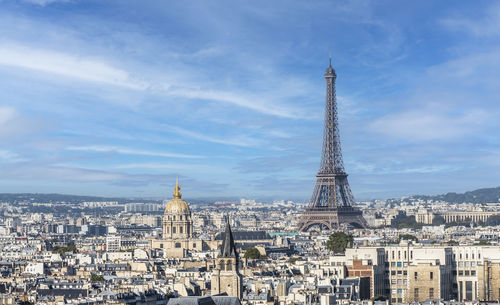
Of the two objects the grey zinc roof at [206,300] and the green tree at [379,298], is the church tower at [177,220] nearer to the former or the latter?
the green tree at [379,298]

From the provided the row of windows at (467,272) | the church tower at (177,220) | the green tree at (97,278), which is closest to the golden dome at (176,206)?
the church tower at (177,220)

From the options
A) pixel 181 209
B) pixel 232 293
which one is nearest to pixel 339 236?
pixel 181 209

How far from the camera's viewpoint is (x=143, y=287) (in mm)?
80938

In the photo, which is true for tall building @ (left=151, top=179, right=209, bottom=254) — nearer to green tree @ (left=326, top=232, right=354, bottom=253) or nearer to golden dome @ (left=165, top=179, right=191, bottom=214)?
golden dome @ (left=165, top=179, right=191, bottom=214)

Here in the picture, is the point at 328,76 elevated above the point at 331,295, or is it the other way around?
the point at 328,76

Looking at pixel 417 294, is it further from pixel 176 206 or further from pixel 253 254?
pixel 176 206

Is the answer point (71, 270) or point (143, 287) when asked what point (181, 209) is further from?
point (143, 287)

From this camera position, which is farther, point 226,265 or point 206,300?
point 226,265

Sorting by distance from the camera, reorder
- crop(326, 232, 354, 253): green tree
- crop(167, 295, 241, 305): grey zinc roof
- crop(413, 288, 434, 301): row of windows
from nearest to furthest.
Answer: crop(167, 295, 241, 305): grey zinc roof, crop(413, 288, 434, 301): row of windows, crop(326, 232, 354, 253): green tree

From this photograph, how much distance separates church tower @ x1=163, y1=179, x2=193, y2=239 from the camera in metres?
168

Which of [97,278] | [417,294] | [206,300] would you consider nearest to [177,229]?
[97,278]

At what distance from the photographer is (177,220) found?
16788 cm

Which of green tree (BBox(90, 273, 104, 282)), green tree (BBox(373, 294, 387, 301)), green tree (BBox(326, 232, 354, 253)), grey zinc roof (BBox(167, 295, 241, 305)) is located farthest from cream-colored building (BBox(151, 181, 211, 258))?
grey zinc roof (BBox(167, 295, 241, 305))

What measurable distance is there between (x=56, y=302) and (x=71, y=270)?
42126mm
